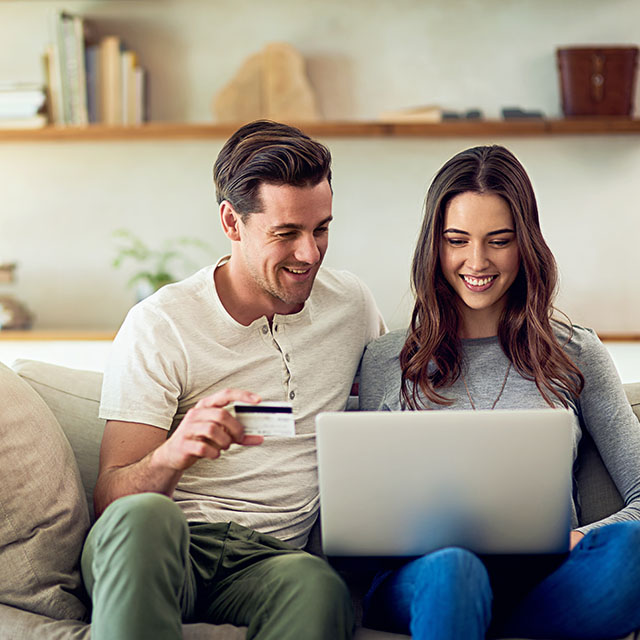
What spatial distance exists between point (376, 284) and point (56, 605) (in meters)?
2.00

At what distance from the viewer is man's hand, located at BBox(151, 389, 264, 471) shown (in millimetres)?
1306

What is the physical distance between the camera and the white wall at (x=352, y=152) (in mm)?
3127

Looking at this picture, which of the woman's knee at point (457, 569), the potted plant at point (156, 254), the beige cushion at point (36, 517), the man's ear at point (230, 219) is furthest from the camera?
the potted plant at point (156, 254)

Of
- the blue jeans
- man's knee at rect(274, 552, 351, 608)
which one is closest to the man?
man's knee at rect(274, 552, 351, 608)

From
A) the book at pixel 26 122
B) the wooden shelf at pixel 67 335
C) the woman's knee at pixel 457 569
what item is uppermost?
the book at pixel 26 122

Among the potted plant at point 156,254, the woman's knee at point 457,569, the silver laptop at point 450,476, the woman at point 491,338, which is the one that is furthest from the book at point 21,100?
the woman's knee at point 457,569

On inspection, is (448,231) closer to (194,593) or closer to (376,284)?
(194,593)

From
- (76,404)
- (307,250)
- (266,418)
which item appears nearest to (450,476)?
(266,418)

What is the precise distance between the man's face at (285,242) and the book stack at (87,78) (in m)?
1.53

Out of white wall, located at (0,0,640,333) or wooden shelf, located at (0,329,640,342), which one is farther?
white wall, located at (0,0,640,333)

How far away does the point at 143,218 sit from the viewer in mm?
3275

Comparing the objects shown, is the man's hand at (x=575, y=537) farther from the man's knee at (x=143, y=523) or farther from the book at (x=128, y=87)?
the book at (x=128, y=87)

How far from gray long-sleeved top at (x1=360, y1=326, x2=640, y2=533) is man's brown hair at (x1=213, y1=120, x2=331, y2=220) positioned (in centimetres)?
42

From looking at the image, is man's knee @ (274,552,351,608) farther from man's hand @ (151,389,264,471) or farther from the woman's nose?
the woman's nose
